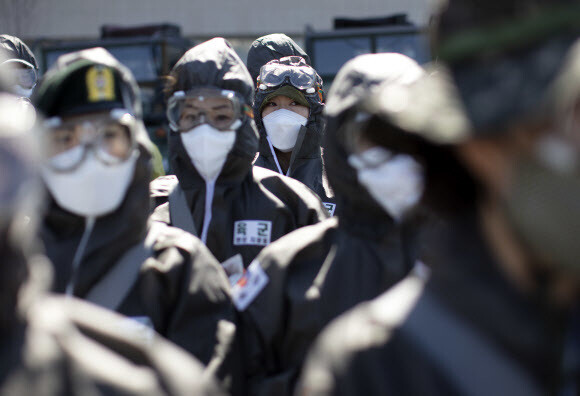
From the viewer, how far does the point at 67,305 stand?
1841 mm

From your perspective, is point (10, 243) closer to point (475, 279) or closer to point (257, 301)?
point (475, 279)

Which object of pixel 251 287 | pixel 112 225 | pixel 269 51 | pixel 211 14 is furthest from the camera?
pixel 211 14

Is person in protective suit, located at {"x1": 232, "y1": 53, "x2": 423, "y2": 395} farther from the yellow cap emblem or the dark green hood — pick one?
the dark green hood

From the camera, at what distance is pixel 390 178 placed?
10.3 ft

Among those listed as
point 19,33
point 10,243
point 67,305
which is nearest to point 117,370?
point 67,305

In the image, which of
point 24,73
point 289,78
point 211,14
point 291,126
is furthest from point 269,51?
point 211,14

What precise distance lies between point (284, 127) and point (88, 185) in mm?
3442

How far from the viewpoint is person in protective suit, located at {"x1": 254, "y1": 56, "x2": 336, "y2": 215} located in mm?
6188

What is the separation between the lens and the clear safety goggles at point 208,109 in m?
4.36

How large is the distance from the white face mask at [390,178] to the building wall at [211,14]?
17.9 metres

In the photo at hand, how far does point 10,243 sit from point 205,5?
792 inches

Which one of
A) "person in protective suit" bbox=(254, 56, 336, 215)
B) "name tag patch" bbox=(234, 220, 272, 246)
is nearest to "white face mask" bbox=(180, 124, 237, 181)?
"name tag patch" bbox=(234, 220, 272, 246)

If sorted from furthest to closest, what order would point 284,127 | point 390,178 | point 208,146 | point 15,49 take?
point 15,49 → point 284,127 → point 208,146 → point 390,178

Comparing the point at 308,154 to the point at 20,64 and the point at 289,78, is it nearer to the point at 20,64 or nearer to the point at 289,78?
the point at 289,78
